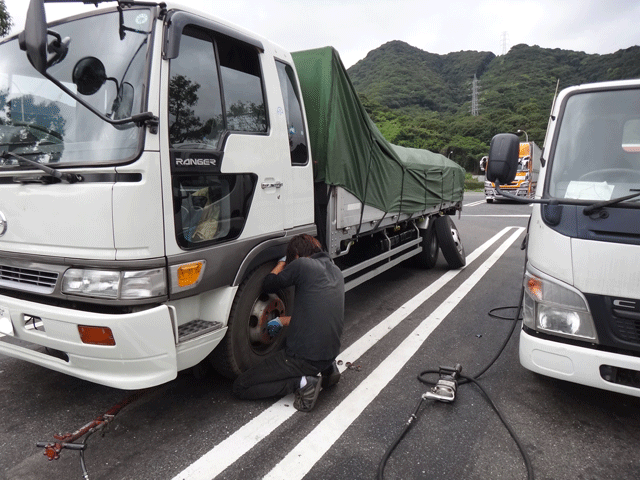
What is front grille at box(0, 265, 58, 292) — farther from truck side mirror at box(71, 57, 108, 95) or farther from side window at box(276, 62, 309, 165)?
side window at box(276, 62, 309, 165)

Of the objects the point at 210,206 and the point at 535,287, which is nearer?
the point at 210,206

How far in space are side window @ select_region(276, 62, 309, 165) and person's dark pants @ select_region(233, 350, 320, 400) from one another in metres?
1.54

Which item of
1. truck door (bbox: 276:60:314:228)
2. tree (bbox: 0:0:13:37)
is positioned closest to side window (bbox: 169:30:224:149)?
truck door (bbox: 276:60:314:228)

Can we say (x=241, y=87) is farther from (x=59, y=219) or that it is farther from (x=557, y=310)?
(x=557, y=310)

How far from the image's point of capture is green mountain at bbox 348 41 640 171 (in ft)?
190

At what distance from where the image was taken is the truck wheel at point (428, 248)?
6977mm

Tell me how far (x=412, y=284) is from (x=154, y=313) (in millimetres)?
4640

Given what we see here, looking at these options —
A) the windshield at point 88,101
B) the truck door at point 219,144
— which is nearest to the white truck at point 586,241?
the truck door at point 219,144

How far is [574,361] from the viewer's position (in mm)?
2691

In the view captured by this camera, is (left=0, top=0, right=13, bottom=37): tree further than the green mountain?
No

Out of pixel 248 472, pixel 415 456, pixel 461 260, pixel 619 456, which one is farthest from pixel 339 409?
pixel 461 260

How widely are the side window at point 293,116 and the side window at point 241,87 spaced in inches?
12.1

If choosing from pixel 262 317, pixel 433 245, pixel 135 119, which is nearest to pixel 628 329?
pixel 262 317

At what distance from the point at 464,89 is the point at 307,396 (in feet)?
327
